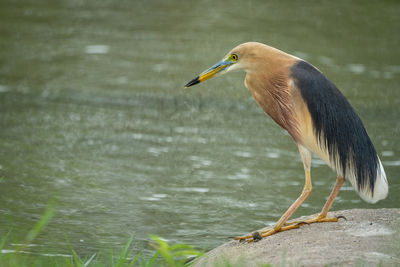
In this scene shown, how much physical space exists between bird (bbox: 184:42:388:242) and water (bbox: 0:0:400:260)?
171 cm

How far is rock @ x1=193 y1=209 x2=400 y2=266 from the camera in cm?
492

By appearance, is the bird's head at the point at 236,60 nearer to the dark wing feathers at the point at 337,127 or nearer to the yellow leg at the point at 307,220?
the dark wing feathers at the point at 337,127

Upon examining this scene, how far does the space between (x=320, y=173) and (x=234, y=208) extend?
1.52 metres

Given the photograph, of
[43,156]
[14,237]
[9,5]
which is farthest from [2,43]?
[14,237]

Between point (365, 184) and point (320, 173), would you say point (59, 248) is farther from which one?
point (320, 173)

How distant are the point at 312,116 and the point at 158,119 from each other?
17.6 feet

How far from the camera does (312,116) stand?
18.3 ft

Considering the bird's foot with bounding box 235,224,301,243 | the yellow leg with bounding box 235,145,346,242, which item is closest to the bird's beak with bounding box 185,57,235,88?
the yellow leg with bounding box 235,145,346,242

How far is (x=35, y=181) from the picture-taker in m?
8.40

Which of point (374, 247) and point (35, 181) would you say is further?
point (35, 181)

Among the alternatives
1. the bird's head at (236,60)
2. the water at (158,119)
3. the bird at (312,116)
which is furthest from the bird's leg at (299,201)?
the water at (158,119)

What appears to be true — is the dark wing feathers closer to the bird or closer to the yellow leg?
the bird

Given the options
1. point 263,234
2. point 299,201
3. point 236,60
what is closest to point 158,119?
point 236,60

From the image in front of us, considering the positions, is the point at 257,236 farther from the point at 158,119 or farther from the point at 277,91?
the point at 158,119
